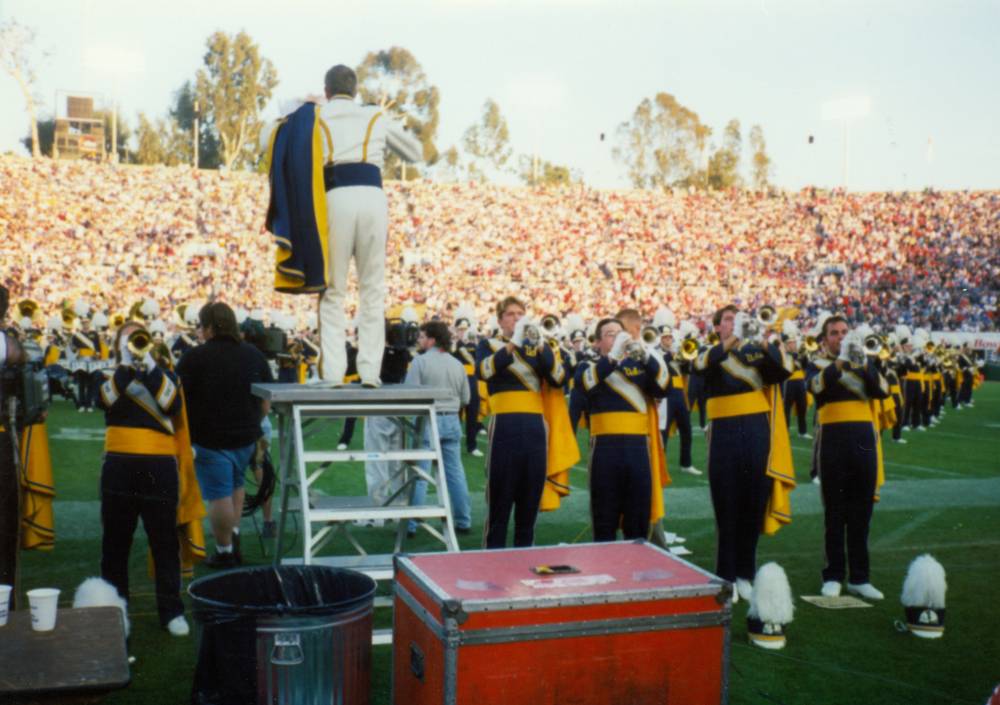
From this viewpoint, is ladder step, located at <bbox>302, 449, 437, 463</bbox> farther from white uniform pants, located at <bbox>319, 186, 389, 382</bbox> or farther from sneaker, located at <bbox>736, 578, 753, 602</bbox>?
sneaker, located at <bbox>736, 578, 753, 602</bbox>

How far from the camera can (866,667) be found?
512 centimetres

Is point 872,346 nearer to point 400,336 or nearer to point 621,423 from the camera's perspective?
point 621,423

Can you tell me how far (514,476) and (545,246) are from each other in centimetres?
3194

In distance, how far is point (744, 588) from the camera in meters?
6.33

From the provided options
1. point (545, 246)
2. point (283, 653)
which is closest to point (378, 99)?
point (545, 246)

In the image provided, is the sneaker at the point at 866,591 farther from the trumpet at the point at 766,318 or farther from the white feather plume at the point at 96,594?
the white feather plume at the point at 96,594

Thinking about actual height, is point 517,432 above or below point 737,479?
above

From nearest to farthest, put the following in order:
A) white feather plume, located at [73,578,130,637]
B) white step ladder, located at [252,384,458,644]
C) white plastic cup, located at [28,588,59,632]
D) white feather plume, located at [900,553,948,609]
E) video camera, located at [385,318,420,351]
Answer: white plastic cup, located at [28,588,59,632], white feather plume, located at [73,578,130,637], white step ladder, located at [252,384,458,644], white feather plume, located at [900,553,948,609], video camera, located at [385,318,420,351]

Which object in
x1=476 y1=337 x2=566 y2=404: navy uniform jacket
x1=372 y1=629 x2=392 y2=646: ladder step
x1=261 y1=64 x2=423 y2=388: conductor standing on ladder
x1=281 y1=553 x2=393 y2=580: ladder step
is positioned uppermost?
x1=261 y1=64 x2=423 y2=388: conductor standing on ladder

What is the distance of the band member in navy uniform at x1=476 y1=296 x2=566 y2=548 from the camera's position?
21.8ft

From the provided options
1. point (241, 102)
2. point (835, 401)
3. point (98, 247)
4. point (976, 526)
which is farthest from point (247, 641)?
point (241, 102)

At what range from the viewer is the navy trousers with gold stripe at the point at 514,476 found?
662 centimetres

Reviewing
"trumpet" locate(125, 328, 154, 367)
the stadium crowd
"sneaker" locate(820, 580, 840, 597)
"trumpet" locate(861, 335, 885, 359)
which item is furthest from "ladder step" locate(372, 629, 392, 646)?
the stadium crowd

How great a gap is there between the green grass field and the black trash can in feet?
3.05
